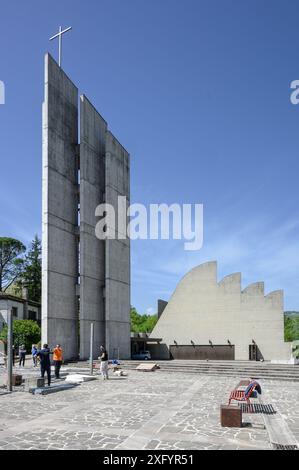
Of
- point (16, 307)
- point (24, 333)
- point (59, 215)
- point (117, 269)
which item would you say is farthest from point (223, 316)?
point (59, 215)

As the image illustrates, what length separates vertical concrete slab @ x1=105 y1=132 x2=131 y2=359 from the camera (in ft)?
130

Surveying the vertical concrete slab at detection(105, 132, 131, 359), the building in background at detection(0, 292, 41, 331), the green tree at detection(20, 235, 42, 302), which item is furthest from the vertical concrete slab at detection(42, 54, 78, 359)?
the green tree at detection(20, 235, 42, 302)

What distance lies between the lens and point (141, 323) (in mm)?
96688

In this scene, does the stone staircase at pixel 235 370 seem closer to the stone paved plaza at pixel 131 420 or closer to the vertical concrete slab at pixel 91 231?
the vertical concrete slab at pixel 91 231

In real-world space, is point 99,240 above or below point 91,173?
below

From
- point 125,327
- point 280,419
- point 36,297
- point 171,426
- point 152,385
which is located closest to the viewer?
point 171,426

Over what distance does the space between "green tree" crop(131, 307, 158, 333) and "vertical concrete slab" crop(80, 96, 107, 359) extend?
49129 mm

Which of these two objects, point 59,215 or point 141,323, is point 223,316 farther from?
point 141,323

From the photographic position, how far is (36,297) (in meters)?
71.5

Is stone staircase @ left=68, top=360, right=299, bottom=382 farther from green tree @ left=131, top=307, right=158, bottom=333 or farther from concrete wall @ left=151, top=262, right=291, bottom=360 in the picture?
green tree @ left=131, top=307, right=158, bottom=333

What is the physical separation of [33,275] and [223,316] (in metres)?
35.2

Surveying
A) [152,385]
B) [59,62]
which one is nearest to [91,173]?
[59,62]
